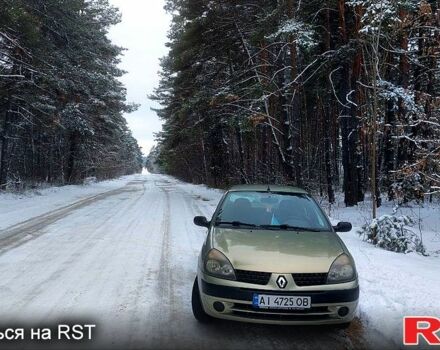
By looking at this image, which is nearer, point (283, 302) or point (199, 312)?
point (283, 302)

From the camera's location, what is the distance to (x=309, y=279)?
4.26 meters

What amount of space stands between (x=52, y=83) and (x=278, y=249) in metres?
19.4

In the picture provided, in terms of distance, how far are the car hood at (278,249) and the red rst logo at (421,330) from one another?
110 centimetres

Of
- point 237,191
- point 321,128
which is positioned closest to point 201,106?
point 321,128

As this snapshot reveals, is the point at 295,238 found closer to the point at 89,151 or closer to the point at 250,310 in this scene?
the point at 250,310

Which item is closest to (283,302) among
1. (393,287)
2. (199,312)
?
(199,312)

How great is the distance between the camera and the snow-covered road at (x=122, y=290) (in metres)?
4.34

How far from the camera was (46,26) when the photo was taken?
21.3 meters

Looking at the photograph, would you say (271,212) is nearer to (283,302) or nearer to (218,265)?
(218,265)

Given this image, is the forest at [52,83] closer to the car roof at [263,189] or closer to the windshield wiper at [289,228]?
the car roof at [263,189]

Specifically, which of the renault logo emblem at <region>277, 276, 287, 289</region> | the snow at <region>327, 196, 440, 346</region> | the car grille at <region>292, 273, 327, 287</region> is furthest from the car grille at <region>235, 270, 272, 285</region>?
the snow at <region>327, 196, 440, 346</region>

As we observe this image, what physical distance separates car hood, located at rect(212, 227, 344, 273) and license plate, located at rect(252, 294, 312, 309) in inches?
10.1

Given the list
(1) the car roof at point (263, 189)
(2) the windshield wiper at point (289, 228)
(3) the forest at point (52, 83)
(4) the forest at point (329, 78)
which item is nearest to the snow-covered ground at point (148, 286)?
(2) the windshield wiper at point (289, 228)

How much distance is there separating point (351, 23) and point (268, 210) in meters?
15.1
